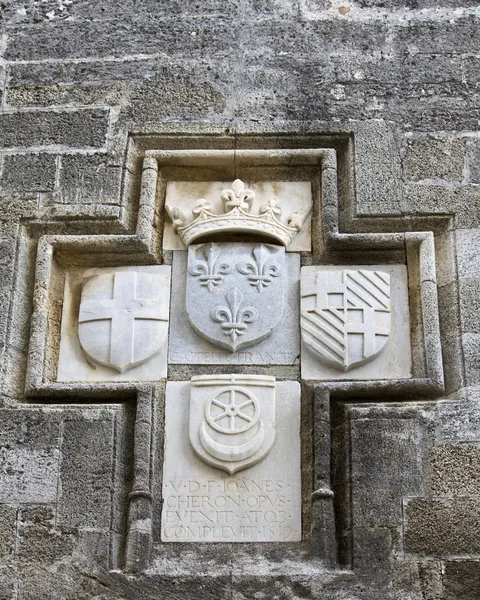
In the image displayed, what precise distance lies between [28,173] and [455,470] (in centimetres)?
207

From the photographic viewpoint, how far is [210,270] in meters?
4.22

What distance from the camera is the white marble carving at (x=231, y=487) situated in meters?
3.81

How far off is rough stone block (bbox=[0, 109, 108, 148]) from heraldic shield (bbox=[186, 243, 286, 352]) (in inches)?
26.2

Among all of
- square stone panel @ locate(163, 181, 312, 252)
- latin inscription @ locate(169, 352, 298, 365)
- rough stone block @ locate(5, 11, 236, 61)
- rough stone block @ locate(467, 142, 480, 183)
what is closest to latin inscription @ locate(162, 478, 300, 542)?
latin inscription @ locate(169, 352, 298, 365)

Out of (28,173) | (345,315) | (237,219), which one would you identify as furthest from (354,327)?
(28,173)

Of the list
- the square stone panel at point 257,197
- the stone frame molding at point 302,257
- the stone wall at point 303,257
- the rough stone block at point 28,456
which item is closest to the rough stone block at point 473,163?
the stone wall at point 303,257

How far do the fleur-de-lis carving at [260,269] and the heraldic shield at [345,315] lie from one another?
0.41 ft

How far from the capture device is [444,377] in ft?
13.1

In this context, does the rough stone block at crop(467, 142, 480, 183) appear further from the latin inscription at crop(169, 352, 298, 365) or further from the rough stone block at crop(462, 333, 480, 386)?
the latin inscription at crop(169, 352, 298, 365)

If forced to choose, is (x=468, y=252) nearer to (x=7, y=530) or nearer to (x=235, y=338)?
(x=235, y=338)

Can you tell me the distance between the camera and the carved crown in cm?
427

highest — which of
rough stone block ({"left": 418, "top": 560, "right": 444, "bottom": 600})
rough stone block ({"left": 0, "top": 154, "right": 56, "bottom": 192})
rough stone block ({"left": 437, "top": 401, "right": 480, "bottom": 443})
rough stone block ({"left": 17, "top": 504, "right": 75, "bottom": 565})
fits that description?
rough stone block ({"left": 0, "top": 154, "right": 56, "bottom": 192})

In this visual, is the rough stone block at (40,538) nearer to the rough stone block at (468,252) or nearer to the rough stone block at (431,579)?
the rough stone block at (431,579)

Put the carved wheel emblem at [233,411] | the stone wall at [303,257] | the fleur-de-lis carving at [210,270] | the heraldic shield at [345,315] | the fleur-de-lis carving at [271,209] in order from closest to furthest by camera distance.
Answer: the stone wall at [303,257] < the carved wheel emblem at [233,411] < the heraldic shield at [345,315] < the fleur-de-lis carving at [210,270] < the fleur-de-lis carving at [271,209]
